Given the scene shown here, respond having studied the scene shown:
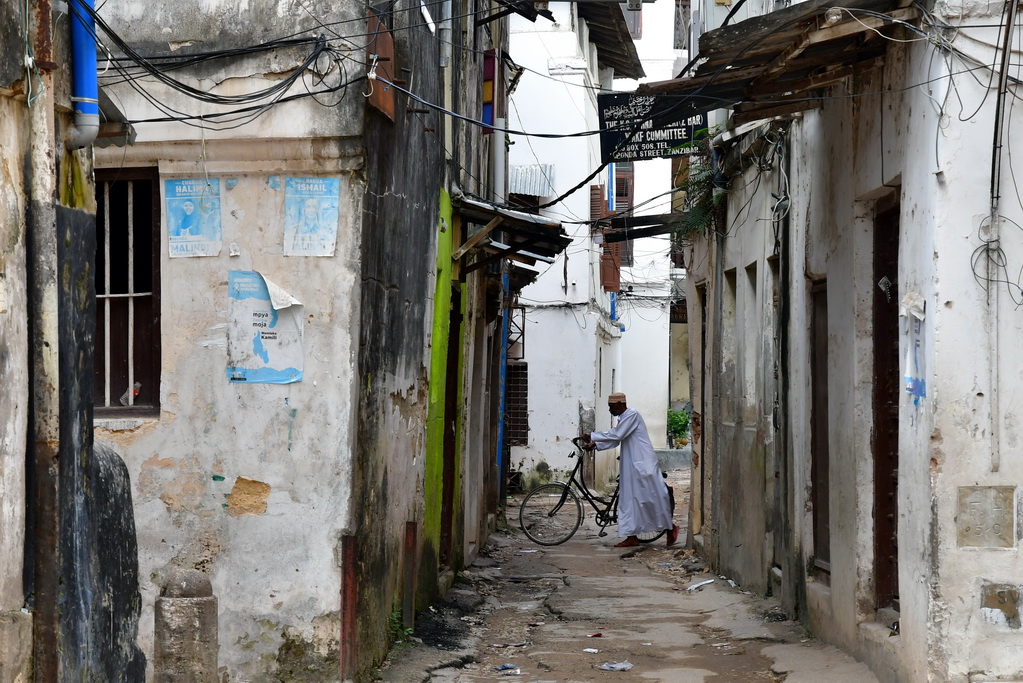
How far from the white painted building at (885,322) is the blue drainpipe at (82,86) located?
11.3 ft

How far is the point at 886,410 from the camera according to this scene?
699cm

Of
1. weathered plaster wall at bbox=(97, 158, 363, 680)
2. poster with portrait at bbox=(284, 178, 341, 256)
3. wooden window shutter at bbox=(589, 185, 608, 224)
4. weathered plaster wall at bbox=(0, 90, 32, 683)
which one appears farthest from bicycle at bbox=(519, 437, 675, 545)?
weathered plaster wall at bbox=(0, 90, 32, 683)

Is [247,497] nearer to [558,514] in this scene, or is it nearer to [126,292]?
[126,292]

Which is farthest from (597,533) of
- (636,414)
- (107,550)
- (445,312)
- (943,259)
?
(107,550)

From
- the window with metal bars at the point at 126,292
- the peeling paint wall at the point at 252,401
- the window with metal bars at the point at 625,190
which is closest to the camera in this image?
the peeling paint wall at the point at 252,401

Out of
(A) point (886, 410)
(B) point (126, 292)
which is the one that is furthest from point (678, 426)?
(B) point (126, 292)

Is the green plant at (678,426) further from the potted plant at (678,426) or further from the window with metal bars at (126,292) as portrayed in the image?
the window with metal bars at (126,292)

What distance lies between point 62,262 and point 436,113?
247 inches

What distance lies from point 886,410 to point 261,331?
3716 mm

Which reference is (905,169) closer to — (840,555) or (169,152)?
(840,555)

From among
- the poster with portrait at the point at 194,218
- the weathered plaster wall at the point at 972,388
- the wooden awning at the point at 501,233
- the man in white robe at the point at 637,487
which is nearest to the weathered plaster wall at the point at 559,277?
the man in white robe at the point at 637,487

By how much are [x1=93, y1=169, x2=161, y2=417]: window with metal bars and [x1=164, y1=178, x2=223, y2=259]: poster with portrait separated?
23 centimetres

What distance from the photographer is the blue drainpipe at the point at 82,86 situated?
133 inches

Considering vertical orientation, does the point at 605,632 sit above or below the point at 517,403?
below
